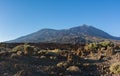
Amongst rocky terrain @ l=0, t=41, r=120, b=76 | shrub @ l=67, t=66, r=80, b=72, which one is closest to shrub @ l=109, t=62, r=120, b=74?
rocky terrain @ l=0, t=41, r=120, b=76

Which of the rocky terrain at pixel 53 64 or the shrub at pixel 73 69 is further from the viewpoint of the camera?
the shrub at pixel 73 69

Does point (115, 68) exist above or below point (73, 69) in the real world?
below

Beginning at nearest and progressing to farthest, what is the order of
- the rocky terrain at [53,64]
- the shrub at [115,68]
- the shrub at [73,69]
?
the rocky terrain at [53,64] → the shrub at [73,69] → the shrub at [115,68]

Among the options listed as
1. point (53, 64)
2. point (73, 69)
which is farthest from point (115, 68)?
point (53, 64)

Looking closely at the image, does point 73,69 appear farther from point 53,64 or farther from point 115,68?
point 115,68

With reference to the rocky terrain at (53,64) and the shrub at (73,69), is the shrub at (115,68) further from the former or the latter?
the shrub at (73,69)

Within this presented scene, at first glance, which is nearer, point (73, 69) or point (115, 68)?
point (73, 69)

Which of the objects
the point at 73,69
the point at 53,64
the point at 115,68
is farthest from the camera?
the point at 53,64

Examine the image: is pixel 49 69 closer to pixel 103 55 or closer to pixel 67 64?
pixel 67 64

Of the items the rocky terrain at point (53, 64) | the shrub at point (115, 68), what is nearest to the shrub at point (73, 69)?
the rocky terrain at point (53, 64)

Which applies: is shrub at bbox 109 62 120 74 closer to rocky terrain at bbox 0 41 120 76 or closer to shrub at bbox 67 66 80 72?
rocky terrain at bbox 0 41 120 76

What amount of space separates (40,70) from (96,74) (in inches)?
170

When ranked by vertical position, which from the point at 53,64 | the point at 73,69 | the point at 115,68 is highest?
the point at 53,64

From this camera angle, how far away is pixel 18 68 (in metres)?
22.9
